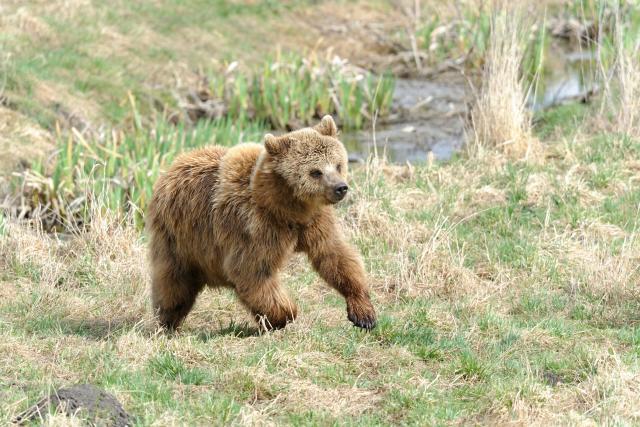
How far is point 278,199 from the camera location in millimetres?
6629

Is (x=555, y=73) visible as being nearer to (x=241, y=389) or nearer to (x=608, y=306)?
(x=608, y=306)

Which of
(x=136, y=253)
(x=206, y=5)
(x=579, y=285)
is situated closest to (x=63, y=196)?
(x=136, y=253)

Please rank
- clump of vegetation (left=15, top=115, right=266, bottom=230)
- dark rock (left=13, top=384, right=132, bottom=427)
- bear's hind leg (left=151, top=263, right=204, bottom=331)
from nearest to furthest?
1. dark rock (left=13, top=384, right=132, bottom=427)
2. bear's hind leg (left=151, top=263, right=204, bottom=331)
3. clump of vegetation (left=15, top=115, right=266, bottom=230)

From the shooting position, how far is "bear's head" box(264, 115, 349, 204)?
21.1 ft

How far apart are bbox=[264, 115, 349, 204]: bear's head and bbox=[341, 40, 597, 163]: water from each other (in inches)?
236

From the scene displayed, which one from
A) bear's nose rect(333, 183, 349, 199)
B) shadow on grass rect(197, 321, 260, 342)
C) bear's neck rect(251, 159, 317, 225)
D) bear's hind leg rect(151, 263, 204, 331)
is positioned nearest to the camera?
bear's nose rect(333, 183, 349, 199)

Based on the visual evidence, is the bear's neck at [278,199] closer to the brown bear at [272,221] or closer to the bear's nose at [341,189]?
the brown bear at [272,221]

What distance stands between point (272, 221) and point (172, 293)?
968 mm

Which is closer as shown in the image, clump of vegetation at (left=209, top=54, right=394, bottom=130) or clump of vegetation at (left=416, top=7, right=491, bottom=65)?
clump of vegetation at (left=209, top=54, right=394, bottom=130)

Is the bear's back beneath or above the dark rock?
above

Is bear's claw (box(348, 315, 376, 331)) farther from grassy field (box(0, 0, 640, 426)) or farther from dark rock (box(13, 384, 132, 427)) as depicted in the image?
dark rock (box(13, 384, 132, 427))

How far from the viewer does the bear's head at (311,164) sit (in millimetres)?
6434

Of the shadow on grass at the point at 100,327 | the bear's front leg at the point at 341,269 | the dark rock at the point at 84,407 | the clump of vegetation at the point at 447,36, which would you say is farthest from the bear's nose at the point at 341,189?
the clump of vegetation at the point at 447,36

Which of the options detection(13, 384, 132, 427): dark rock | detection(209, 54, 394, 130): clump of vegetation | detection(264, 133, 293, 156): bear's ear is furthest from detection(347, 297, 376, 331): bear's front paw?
detection(209, 54, 394, 130): clump of vegetation
